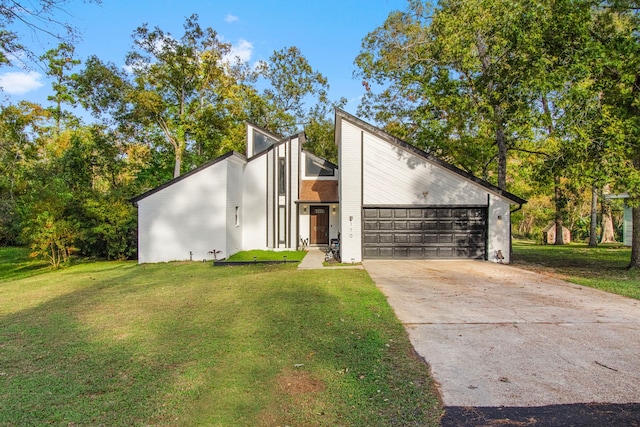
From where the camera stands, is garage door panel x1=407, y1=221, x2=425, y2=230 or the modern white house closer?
the modern white house

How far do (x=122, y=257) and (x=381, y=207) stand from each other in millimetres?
13247

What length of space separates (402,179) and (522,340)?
9.18 m

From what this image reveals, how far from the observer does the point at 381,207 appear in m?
13.4

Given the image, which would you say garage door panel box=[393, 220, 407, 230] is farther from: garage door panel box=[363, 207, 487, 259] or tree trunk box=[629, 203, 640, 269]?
tree trunk box=[629, 203, 640, 269]

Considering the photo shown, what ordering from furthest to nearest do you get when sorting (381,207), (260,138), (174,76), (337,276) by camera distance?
(174,76), (260,138), (381,207), (337,276)

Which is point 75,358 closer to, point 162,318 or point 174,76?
point 162,318

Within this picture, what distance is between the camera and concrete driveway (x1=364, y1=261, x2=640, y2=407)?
343 centimetres

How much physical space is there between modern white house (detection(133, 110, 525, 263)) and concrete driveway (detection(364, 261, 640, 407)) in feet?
14.5

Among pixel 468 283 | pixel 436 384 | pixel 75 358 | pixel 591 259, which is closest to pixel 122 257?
pixel 75 358

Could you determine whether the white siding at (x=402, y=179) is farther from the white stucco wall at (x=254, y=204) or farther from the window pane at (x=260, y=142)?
the window pane at (x=260, y=142)

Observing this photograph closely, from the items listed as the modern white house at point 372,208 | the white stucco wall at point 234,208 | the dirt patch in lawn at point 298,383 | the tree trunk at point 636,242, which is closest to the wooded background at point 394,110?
the tree trunk at point 636,242

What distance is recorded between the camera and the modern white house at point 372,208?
43.1 feet

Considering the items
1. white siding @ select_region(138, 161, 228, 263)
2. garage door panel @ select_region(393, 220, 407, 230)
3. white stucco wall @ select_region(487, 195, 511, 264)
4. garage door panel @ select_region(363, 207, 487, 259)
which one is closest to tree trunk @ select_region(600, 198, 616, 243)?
white stucco wall @ select_region(487, 195, 511, 264)

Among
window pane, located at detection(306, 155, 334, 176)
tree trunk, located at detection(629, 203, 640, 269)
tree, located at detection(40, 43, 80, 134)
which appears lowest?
tree trunk, located at detection(629, 203, 640, 269)
